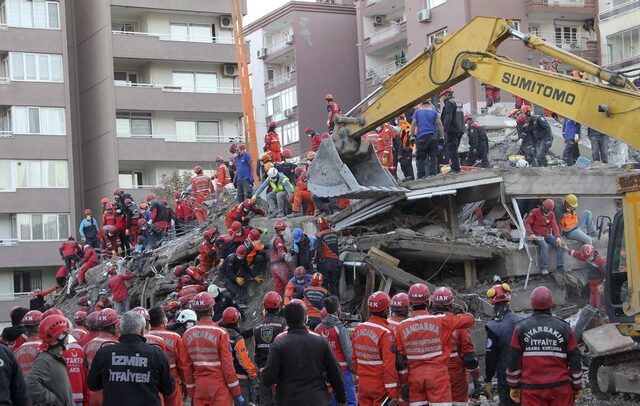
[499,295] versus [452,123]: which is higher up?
[452,123]

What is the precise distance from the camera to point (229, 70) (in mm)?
53875

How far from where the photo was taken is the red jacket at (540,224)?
2012 centimetres

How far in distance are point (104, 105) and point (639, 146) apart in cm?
4128

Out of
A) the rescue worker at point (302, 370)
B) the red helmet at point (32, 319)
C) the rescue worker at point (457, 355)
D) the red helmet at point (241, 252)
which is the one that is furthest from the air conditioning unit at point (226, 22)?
the rescue worker at point (302, 370)

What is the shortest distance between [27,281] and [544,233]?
33.6 metres

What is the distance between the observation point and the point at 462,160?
80.8 ft

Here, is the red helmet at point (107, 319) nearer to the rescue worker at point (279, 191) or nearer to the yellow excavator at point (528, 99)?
the yellow excavator at point (528, 99)

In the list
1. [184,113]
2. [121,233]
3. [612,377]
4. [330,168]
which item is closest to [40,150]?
[184,113]

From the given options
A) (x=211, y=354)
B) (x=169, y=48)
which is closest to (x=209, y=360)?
(x=211, y=354)

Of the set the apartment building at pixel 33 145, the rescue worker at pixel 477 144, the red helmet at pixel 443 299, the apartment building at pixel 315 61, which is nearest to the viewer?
the red helmet at pixel 443 299

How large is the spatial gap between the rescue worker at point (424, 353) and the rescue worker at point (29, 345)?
149 inches

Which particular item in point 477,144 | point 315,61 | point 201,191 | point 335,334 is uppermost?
point 315,61

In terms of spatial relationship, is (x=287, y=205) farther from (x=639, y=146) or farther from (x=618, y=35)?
(x=618, y=35)

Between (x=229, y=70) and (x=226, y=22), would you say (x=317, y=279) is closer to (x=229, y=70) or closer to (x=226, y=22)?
(x=229, y=70)
